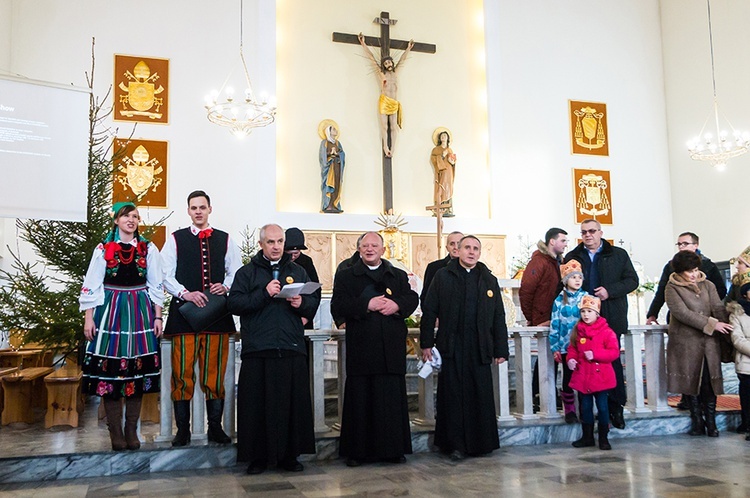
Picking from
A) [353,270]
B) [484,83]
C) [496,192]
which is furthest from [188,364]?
[484,83]

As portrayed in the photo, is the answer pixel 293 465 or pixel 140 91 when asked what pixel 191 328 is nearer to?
pixel 293 465

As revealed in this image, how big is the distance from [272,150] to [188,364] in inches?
303

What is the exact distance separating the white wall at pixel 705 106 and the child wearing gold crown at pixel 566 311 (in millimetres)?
8184

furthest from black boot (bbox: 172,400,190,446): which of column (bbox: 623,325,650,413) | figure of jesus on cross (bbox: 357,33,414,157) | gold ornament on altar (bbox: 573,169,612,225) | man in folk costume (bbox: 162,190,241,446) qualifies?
gold ornament on altar (bbox: 573,169,612,225)

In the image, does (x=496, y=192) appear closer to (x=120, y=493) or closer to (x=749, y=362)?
(x=749, y=362)

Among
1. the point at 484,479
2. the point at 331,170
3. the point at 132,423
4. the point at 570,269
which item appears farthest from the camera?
the point at 331,170

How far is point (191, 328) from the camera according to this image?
4945 mm

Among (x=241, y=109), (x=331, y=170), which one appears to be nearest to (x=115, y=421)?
(x=241, y=109)

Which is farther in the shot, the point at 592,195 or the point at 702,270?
the point at 592,195

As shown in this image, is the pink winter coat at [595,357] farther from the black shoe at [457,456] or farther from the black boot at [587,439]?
the black shoe at [457,456]

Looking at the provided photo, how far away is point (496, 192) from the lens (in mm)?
13359

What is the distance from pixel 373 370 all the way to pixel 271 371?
2.24 feet

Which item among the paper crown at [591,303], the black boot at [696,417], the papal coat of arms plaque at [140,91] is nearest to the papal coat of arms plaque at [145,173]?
the papal coat of arms plaque at [140,91]

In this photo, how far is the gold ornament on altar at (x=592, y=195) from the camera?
1379cm
